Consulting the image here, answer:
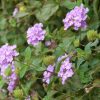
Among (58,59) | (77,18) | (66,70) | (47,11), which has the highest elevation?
(47,11)

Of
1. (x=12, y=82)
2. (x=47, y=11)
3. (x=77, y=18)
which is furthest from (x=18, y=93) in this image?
(x=47, y=11)

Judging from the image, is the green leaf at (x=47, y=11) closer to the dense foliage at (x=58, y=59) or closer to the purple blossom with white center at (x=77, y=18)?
the dense foliage at (x=58, y=59)

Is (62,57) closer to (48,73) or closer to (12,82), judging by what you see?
(48,73)

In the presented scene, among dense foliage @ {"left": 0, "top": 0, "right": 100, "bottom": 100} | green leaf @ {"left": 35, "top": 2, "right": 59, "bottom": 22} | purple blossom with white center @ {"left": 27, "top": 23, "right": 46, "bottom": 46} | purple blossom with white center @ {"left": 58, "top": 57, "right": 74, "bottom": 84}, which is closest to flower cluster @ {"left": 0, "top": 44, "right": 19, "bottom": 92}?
dense foliage @ {"left": 0, "top": 0, "right": 100, "bottom": 100}

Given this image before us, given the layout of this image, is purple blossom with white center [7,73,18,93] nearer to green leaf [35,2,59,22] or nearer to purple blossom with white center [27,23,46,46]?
purple blossom with white center [27,23,46,46]

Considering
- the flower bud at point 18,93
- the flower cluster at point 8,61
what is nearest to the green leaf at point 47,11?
the flower cluster at point 8,61

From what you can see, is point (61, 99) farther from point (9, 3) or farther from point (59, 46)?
point (9, 3)

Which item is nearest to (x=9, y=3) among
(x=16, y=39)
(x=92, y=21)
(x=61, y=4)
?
(x=16, y=39)


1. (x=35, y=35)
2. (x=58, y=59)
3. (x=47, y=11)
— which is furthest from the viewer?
(x=47, y=11)
